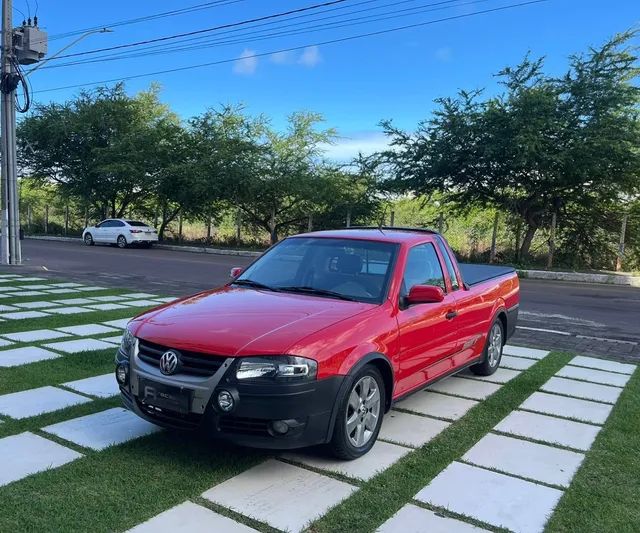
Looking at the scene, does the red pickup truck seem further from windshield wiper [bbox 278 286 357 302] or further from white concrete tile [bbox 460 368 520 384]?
white concrete tile [bbox 460 368 520 384]

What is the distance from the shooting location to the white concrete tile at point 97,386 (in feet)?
17.0

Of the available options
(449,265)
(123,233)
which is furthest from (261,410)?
(123,233)

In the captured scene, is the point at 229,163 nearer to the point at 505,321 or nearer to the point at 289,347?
the point at 505,321

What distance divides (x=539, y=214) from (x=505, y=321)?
666 inches

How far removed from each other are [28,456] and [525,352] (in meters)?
6.04

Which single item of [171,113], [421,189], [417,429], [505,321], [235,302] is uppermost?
[171,113]

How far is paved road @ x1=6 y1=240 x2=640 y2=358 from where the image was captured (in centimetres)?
896

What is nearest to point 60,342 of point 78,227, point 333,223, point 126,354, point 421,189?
point 126,354

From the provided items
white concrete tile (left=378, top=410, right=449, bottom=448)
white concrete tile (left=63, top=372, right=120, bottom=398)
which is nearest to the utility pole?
white concrete tile (left=63, top=372, right=120, bottom=398)

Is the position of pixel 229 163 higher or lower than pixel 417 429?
higher

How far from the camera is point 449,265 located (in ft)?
18.4

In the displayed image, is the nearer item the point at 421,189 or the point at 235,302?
the point at 235,302

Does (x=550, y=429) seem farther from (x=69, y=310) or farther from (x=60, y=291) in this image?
(x=60, y=291)

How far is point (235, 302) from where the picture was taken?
14.4ft
